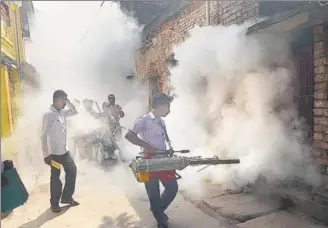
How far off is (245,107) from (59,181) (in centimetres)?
314

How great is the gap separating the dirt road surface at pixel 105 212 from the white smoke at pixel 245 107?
110 centimetres

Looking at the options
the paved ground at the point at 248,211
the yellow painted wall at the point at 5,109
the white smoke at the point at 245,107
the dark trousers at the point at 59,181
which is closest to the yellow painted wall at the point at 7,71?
the yellow painted wall at the point at 5,109

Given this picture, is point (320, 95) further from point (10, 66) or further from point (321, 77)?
point (10, 66)

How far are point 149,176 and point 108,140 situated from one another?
4.88 meters

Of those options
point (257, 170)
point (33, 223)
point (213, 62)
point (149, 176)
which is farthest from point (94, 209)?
point (213, 62)

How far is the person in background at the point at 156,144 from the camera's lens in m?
4.05

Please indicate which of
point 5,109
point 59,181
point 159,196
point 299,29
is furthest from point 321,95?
point 5,109

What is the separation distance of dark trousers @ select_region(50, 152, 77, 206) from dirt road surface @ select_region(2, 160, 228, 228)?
20 cm

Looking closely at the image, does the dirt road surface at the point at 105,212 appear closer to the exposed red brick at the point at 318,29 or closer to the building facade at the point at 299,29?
the building facade at the point at 299,29

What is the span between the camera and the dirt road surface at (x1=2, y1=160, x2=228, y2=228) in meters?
4.38

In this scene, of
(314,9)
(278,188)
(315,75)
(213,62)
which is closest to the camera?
(314,9)

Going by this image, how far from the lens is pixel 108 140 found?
28.4ft

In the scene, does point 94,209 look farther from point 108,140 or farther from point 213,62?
point 108,140

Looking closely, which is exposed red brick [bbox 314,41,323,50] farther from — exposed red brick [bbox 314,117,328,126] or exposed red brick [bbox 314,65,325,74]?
exposed red brick [bbox 314,117,328,126]
